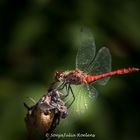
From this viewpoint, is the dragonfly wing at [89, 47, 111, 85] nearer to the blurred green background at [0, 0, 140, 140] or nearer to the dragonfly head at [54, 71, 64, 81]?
the dragonfly head at [54, 71, 64, 81]

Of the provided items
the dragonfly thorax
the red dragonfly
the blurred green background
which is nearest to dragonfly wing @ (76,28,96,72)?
the red dragonfly

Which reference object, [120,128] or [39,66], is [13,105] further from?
[120,128]

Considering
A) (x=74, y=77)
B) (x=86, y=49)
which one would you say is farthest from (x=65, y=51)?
(x=74, y=77)

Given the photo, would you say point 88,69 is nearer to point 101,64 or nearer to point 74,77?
point 101,64

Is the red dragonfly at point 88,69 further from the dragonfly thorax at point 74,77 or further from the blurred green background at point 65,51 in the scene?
the blurred green background at point 65,51

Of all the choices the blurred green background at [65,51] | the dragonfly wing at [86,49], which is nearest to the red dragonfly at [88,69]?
the dragonfly wing at [86,49]

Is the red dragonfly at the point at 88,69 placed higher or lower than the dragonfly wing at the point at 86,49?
lower
